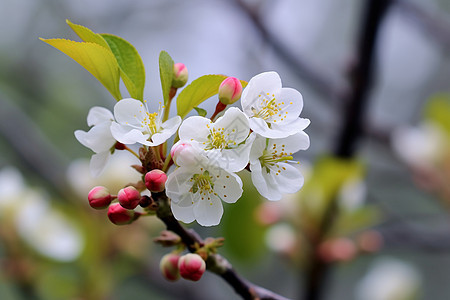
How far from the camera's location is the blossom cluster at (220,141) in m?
0.42

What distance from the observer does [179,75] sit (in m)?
0.47

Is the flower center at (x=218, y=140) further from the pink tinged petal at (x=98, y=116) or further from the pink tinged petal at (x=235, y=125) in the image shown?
the pink tinged petal at (x=98, y=116)

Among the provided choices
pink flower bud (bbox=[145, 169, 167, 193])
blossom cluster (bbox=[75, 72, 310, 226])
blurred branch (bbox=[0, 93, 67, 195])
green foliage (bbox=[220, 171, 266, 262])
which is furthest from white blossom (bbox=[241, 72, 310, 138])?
blurred branch (bbox=[0, 93, 67, 195])

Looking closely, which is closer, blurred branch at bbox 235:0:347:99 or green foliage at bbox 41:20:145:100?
green foliage at bbox 41:20:145:100

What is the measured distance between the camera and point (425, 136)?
1.56 metres

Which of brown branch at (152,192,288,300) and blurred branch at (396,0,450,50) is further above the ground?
blurred branch at (396,0,450,50)

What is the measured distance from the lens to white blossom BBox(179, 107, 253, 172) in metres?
0.41

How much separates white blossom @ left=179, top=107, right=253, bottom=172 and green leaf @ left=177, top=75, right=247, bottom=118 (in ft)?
0.14

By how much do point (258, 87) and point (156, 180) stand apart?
14 cm

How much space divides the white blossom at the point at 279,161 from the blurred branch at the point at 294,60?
35.3 inches

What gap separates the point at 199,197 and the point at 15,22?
271 centimetres

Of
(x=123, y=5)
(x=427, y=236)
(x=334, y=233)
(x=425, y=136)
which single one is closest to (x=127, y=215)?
(x=334, y=233)

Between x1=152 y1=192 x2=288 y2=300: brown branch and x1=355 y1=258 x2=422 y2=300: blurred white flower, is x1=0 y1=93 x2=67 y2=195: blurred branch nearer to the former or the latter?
x1=355 y1=258 x2=422 y2=300: blurred white flower

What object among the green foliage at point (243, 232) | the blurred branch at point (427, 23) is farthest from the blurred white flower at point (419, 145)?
the green foliage at point (243, 232)
